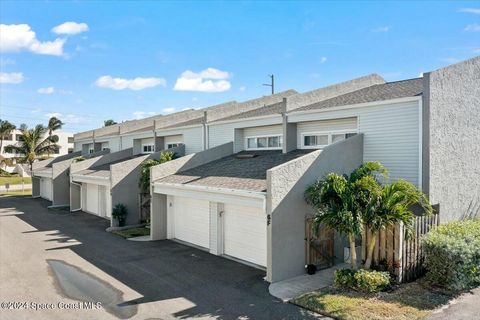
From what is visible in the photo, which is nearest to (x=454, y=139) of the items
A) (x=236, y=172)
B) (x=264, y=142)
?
(x=236, y=172)

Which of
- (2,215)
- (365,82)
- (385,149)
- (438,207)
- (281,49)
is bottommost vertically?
(2,215)

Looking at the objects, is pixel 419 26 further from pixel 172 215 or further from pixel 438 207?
pixel 172 215

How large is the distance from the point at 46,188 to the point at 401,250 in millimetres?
33739

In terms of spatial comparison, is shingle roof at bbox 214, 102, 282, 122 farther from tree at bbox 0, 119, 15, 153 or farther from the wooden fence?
tree at bbox 0, 119, 15, 153

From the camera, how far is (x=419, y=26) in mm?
13273

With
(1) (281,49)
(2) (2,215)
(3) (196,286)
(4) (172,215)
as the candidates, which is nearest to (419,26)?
(1) (281,49)

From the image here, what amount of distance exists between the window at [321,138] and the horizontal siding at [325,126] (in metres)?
0.17

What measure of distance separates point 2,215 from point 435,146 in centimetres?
2668

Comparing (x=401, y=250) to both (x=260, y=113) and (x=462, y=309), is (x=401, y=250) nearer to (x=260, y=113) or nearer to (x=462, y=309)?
(x=462, y=309)

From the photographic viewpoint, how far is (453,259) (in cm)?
977

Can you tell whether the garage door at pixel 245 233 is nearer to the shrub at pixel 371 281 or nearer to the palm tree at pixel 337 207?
the palm tree at pixel 337 207

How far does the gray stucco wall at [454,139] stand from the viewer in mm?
11969

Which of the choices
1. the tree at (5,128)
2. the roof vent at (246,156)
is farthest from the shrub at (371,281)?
the tree at (5,128)

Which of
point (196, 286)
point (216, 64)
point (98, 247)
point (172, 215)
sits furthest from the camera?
point (216, 64)
